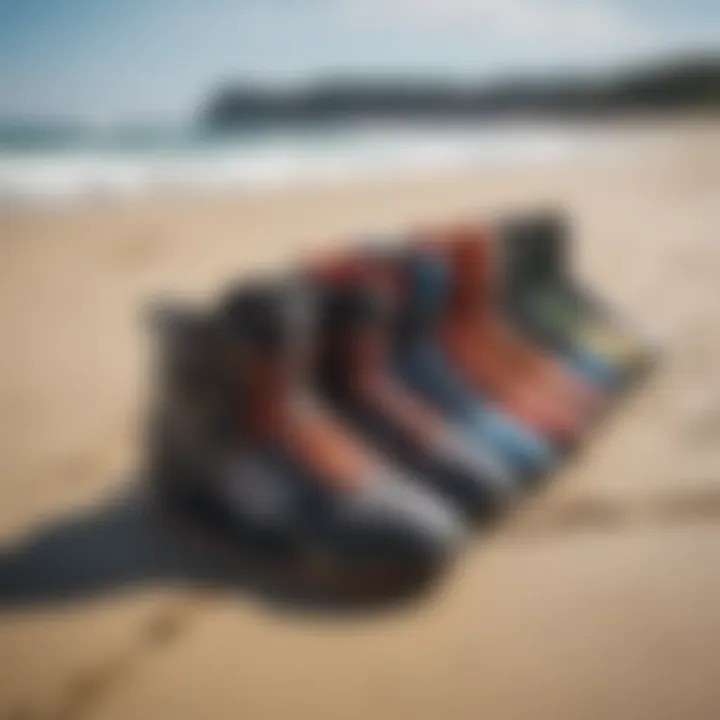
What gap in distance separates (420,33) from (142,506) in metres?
0.40

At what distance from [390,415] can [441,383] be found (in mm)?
58

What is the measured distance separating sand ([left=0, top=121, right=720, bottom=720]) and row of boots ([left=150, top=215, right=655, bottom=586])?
3 centimetres

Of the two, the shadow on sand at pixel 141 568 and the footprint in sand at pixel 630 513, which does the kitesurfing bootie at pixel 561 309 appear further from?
the shadow on sand at pixel 141 568

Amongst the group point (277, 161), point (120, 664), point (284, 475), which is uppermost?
point (277, 161)

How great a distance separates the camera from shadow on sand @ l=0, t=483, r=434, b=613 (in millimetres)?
703

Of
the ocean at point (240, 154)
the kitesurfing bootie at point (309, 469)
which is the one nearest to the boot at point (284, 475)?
the kitesurfing bootie at point (309, 469)

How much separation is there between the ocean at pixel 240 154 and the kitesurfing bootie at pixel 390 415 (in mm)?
115

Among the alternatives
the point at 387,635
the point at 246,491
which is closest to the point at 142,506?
the point at 246,491

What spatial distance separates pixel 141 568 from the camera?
2.34 feet

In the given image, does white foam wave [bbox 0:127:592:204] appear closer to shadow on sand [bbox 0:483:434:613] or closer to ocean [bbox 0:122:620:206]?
ocean [bbox 0:122:620:206]

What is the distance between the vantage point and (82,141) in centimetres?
76

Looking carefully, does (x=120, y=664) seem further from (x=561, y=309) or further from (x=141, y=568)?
(x=561, y=309)

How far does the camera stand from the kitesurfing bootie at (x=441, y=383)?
0.79 meters

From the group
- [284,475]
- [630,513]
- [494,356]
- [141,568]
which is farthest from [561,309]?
[141,568]
